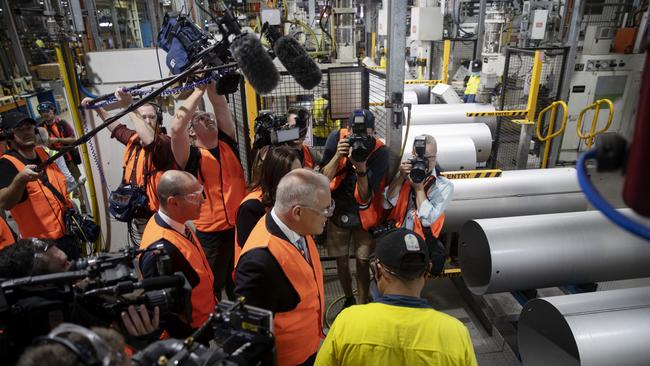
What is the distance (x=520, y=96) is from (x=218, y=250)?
25.0 feet

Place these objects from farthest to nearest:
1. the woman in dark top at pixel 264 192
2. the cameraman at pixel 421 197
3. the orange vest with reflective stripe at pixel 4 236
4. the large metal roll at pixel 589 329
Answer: the cameraman at pixel 421 197 → the orange vest with reflective stripe at pixel 4 236 → the woman in dark top at pixel 264 192 → the large metal roll at pixel 589 329

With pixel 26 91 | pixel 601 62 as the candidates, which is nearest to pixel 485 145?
pixel 601 62

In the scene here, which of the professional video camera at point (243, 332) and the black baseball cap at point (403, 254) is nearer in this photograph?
the professional video camera at point (243, 332)

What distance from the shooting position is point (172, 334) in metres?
2.16

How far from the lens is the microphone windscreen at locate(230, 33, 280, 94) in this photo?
1.50 m

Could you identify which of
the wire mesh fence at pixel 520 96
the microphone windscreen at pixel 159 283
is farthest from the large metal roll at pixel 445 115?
the microphone windscreen at pixel 159 283

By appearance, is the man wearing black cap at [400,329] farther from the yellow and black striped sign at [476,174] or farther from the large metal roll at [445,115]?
the large metal roll at [445,115]

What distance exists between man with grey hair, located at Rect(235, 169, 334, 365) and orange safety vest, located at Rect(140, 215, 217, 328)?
36 cm

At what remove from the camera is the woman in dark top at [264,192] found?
8.32 ft

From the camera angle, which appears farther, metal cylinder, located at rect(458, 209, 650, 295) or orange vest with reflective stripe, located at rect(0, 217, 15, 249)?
metal cylinder, located at rect(458, 209, 650, 295)

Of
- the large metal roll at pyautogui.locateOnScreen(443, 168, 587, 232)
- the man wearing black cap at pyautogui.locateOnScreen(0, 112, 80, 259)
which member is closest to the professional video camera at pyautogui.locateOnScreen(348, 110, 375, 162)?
the large metal roll at pyautogui.locateOnScreen(443, 168, 587, 232)

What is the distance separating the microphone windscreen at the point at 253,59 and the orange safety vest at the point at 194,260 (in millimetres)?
1041

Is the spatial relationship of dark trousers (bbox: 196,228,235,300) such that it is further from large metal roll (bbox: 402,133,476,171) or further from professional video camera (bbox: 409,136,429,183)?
large metal roll (bbox: 402,133,476,171)

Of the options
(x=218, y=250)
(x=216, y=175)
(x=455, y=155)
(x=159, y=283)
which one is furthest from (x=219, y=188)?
(x=455, y=155)
